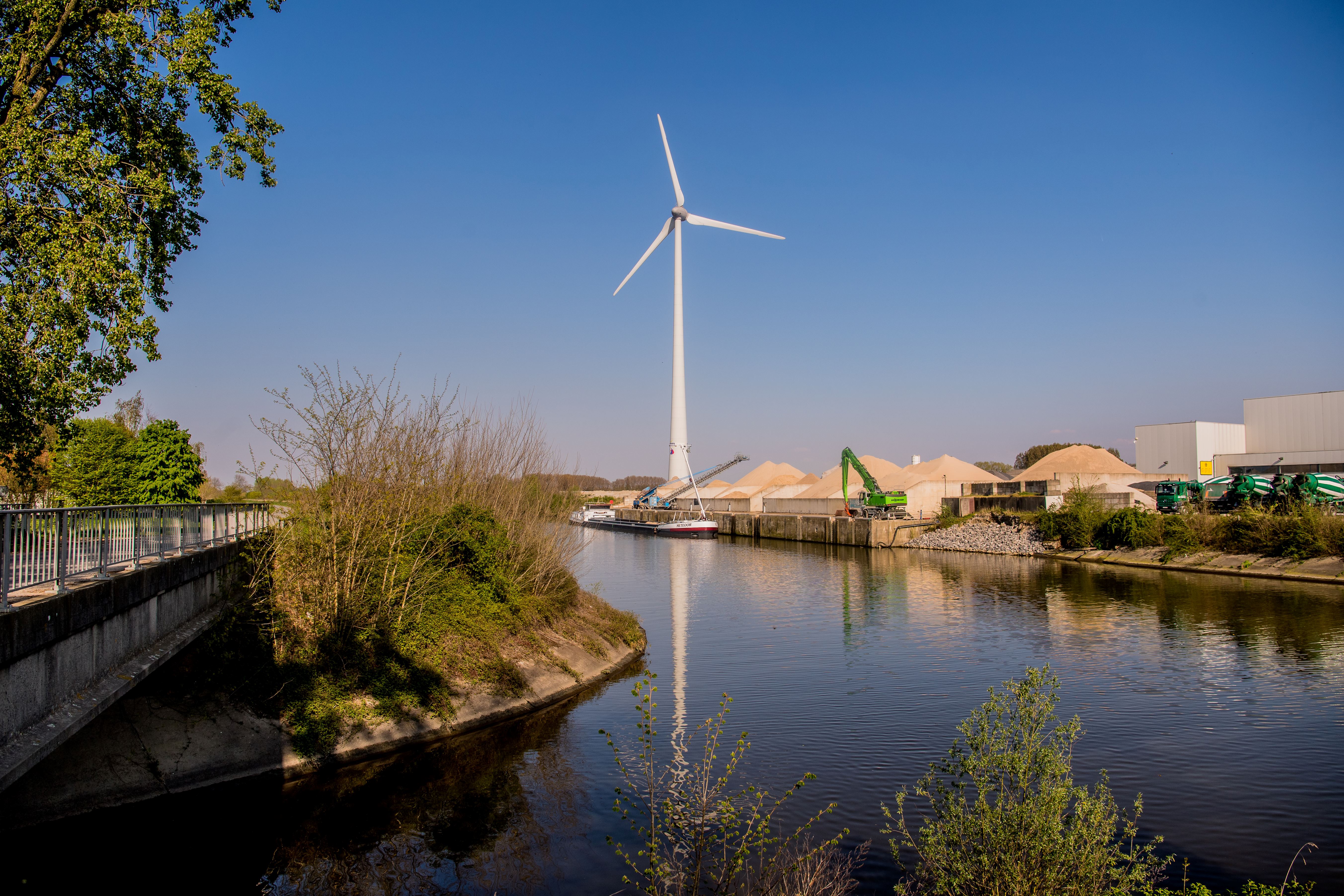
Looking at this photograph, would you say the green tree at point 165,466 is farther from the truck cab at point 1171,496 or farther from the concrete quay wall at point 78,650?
the truck cab at point 1171,496

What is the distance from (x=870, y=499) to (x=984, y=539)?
20731mm

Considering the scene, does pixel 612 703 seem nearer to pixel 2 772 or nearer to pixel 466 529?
pixel 466 529

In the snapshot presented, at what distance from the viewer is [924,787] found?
42.2ft

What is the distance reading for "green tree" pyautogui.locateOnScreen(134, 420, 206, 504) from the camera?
41.8m

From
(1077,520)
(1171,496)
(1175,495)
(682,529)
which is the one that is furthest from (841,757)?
(682,529)

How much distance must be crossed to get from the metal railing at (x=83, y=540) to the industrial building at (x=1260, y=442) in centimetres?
8646

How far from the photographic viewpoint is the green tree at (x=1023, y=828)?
24.6 ft

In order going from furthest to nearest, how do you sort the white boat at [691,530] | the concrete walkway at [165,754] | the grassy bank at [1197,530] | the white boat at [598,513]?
the white boat at [598,513] < the white boat at [691,530] < the grassy bank at [1197,530] < the concrete walkway at [165,754]

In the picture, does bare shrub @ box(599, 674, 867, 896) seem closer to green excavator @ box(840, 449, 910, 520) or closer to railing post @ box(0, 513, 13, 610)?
railing post @ box(0, 513, 13, 610)

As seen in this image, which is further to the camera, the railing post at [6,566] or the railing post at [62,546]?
the railing post at [62,546]

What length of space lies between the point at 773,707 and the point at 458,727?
686cm

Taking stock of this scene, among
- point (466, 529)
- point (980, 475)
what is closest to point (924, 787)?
point (466, 529)

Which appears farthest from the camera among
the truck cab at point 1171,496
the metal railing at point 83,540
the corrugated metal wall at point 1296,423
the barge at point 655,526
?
the barge at point 655,526

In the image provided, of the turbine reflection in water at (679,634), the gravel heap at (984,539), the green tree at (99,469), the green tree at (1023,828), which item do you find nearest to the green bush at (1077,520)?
the gravel heap at (984,539)
